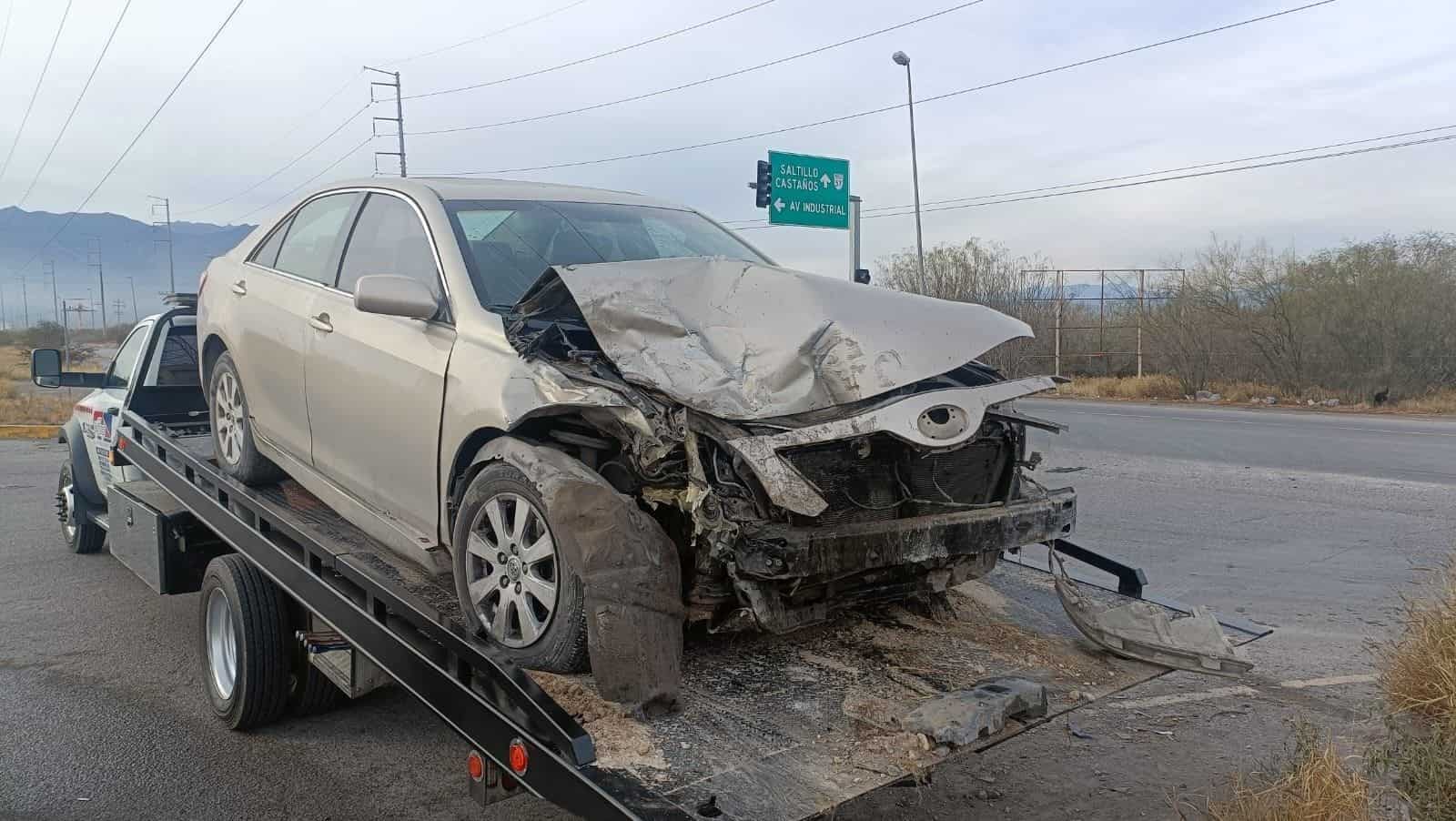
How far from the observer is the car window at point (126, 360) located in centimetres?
783

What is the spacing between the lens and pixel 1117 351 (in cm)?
3111

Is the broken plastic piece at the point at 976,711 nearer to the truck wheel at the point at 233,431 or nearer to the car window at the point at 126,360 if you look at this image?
the truck wheel at the point at 233,431

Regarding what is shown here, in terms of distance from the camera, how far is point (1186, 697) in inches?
203

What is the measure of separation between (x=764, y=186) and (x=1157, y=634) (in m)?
25.9

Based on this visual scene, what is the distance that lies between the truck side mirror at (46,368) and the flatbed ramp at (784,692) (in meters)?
4.23

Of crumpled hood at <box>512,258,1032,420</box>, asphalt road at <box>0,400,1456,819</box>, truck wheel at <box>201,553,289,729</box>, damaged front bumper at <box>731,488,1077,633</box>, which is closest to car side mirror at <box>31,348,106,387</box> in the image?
asphalt road at <box>0,400,1456,819</box>

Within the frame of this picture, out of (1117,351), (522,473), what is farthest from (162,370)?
(1117,351)

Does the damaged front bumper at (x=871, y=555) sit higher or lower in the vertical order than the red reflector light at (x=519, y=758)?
higher

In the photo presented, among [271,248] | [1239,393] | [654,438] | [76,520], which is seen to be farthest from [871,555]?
[1239,393]

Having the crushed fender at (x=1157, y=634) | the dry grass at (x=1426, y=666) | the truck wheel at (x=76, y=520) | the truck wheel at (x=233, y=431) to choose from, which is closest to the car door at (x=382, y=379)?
the truck wheel at (x=233, y=431)

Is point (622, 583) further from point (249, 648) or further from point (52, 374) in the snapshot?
point (52, 374)

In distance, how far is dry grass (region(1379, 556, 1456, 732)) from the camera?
4.28 metres

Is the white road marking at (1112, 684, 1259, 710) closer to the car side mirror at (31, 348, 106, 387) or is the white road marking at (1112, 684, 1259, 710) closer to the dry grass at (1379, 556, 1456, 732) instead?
the dry grass at (1379, 556, 1456, 732)

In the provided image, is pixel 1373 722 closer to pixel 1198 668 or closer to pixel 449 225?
pixel 1198 668
